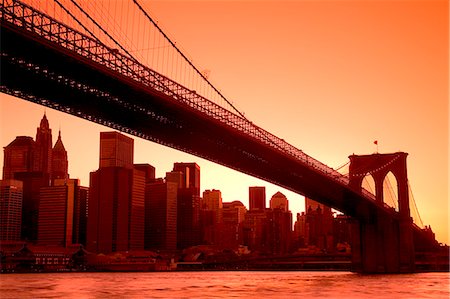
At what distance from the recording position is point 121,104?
29547 millimetres

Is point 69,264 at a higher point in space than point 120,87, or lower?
lower

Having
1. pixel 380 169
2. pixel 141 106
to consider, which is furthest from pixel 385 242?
pixel 141 106

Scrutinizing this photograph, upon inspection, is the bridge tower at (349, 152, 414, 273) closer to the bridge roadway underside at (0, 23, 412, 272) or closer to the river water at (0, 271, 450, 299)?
the river water at (0, 271, 450, 299)

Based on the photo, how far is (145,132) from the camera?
33625 millimetres

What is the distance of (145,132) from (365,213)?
30.4m

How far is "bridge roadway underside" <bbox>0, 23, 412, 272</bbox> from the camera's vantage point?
23578 millimetres

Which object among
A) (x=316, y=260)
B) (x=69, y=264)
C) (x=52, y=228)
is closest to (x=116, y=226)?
(x=52, y=228)

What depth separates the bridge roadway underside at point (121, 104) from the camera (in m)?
23.6

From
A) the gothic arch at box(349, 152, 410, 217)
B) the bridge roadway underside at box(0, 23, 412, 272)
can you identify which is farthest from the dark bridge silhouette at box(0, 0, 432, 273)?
the gothic arch at box(349, 152, 410, 217)

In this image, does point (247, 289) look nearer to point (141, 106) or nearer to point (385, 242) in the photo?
point (141, 106)

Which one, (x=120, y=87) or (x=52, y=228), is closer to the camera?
(x=120, y=87)

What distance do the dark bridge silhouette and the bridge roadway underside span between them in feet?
0.11

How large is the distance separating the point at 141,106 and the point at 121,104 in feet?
3.16

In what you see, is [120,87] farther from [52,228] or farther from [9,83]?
[52,228]
